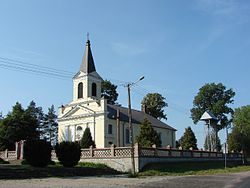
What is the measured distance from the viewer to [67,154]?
102 ft

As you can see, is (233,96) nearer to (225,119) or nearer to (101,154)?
(225,119)

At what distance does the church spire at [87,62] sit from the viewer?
61.1m

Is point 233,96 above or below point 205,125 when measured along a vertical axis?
above

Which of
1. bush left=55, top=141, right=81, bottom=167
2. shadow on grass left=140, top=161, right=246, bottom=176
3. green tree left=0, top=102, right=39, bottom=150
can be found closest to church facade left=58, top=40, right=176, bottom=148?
green tree left=0, top=102, right=39, bottom=150

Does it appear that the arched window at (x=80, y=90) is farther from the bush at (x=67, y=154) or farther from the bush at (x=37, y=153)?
the bush at (x=37, y=153)

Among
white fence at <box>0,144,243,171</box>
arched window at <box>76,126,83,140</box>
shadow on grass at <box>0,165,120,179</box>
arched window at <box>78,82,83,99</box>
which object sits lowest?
shadow on grass at <box>0,165,120,179</box>

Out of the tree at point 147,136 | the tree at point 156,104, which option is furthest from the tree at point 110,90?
the tree at point 147,136

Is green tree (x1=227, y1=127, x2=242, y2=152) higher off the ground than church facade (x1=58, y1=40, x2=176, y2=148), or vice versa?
church facade (x1=58, y1=40, x2=176, y2=148)

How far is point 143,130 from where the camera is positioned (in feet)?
159

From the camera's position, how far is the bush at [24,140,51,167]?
1103 inches

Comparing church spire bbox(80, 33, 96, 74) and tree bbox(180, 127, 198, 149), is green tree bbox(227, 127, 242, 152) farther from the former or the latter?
church spire bbox(80, 33, 96, 74)

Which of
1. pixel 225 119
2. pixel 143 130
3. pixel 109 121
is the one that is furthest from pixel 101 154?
pixel 225 119

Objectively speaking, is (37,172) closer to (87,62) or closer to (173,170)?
(173,170)

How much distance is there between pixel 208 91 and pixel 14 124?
44063 millimetres
